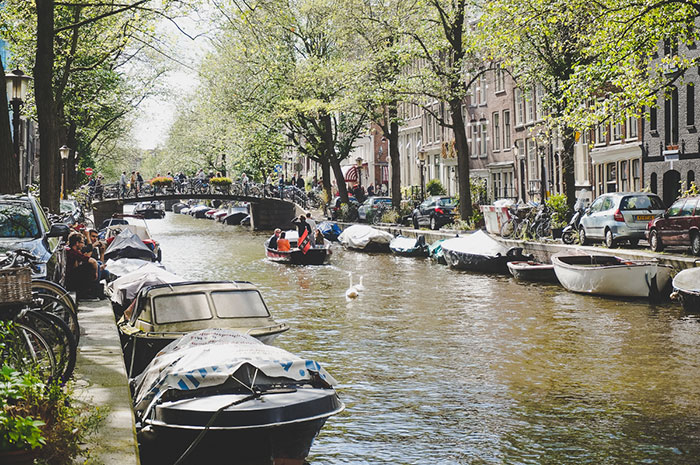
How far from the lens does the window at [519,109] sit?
5200 centimetres

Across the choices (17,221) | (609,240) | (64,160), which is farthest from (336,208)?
(17,221)

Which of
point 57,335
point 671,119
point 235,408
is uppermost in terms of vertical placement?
point 671,119

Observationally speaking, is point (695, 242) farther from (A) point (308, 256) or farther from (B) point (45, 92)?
(A) point (308, 256)

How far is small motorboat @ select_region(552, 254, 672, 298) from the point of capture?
71.2 ft

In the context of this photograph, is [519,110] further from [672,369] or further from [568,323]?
[672,369]

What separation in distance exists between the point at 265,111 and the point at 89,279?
1459 inches

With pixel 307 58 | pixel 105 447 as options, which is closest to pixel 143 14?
pixel 105 447

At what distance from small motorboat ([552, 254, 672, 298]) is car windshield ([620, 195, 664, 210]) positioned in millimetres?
2828

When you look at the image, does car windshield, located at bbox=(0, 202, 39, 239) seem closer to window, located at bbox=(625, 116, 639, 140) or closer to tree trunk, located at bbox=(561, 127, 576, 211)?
tree trunk, located at bbox=(561, 127, 576, 211)

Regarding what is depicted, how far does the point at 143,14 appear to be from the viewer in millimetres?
23766

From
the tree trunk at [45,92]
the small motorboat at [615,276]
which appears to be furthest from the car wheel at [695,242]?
the tree trunk at [45,92]

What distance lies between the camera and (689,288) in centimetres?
1967

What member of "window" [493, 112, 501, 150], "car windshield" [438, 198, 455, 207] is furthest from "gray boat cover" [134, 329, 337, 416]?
"window" [493, 112, 501, 150]

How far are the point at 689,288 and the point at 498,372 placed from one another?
7.18m
